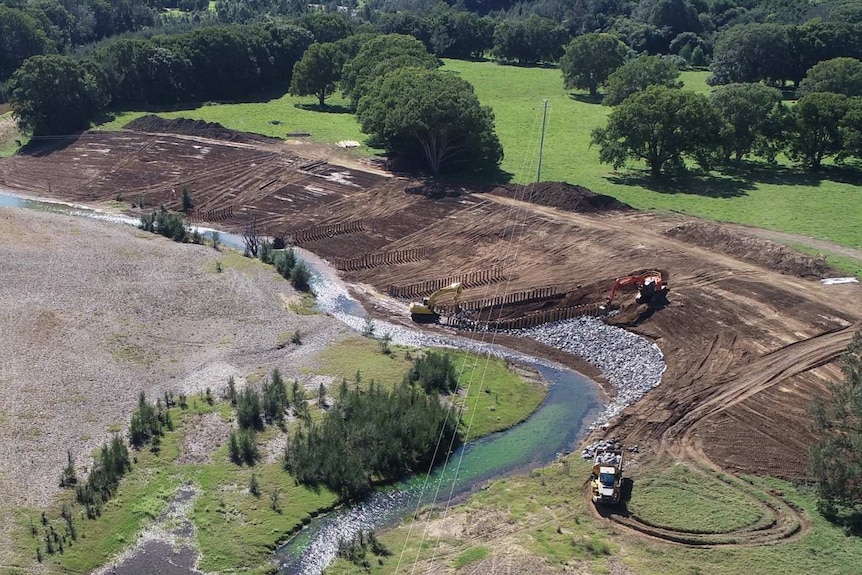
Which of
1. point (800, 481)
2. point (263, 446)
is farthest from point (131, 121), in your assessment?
point (800, 481)

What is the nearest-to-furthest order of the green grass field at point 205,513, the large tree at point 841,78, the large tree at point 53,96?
the green grass field at point 205,513 < the large tree at point 53,96 < the large tree at point 841,78

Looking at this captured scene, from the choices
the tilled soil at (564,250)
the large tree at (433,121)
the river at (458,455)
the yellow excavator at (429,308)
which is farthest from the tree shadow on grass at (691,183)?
the river at (458,455)

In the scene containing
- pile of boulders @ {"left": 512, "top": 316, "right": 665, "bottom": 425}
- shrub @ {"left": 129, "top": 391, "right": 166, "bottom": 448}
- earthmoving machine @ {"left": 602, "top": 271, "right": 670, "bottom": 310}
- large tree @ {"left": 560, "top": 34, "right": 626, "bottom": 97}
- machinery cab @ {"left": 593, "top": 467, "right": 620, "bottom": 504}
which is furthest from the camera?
large tree @ {"left": 560, "top": 34, "right": 626, "bottom": 97}

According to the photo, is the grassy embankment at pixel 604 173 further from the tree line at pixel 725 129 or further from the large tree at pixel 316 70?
the large tree at pixel 316 70

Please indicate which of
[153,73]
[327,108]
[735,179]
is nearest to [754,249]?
[735,179]

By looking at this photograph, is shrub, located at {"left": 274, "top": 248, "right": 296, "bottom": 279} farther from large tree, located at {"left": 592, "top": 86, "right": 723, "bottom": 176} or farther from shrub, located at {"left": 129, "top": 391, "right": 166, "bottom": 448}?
large tree, located at {"left": 592, "top": 86, "right": 723, "bottom": 176}

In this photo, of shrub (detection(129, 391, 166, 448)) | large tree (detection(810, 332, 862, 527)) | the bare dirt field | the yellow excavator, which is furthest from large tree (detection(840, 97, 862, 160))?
shrub (detection(129, 391, 166, 448))

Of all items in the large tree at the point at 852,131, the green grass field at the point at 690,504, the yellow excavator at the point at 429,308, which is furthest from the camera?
the large tree at the point at 852,131
